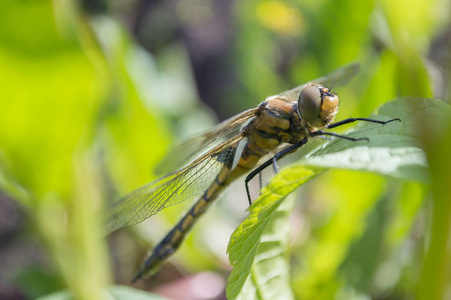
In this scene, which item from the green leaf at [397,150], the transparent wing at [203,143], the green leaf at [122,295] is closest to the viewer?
the green leaf at [397,150]

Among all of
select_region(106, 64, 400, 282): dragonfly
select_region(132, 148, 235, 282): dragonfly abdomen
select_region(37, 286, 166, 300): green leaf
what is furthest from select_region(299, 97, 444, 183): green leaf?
select_region(132, 148, 235, 282): dragonfly abdomen

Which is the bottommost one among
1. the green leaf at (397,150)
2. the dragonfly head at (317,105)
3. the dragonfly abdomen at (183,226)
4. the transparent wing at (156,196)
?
the dragonfly abdomen at (183,226)

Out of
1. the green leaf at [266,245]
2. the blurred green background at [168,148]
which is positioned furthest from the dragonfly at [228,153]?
the green leaf at [266,245]

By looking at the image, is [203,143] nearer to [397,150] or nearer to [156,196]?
[156,196]

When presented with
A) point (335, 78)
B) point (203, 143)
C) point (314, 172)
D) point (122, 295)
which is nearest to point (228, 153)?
point (203, 143)

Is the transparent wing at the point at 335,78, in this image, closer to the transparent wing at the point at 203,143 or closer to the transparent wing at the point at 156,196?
the transparent wing at the point at 203,143

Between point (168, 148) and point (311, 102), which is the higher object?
point (311, 102)
